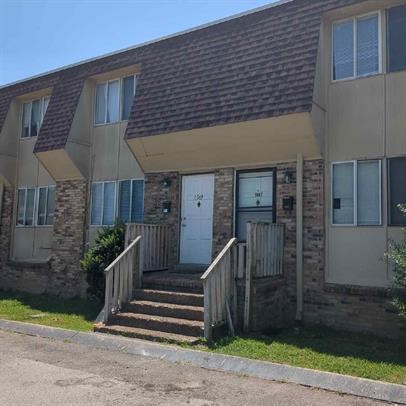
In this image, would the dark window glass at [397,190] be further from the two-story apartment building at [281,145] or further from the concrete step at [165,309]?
the concrete step at [165,309]

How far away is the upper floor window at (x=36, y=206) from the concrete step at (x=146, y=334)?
6946mm

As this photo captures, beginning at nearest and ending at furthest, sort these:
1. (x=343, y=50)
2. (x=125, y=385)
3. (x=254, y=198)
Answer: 1. (x=125, y=385)
2. (x=343, y=50)
3. (x=254, y=198)

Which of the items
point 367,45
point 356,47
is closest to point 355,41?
point 356,47

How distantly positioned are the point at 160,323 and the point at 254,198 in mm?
3725

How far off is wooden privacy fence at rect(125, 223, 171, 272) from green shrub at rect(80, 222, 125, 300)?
0.69 m

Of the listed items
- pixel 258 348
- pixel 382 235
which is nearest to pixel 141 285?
pixel 258 348

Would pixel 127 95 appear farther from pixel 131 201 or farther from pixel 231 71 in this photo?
pixel 231 71

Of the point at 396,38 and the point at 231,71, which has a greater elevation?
the point at 396,38

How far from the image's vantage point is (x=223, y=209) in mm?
11211

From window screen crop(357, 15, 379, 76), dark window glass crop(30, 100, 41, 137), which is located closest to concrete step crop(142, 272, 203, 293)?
window screen crop(357, 15, 379, 76)

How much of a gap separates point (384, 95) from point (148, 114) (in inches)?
211

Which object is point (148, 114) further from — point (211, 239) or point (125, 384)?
point (125, 384)

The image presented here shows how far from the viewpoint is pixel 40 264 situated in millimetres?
14523

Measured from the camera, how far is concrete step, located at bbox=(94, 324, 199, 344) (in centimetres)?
815
